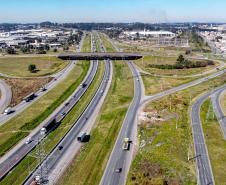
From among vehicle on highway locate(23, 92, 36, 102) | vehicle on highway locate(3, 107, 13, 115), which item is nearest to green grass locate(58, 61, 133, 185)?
vehicle on highway locate(23, 92, 36, 102)

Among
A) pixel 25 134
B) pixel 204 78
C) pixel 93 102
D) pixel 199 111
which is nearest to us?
pixel 25 134

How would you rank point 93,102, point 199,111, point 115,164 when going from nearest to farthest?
point 115,164 → point 199,111 → point 93,102

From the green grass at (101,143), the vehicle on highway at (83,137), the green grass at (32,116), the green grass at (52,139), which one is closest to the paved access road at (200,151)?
the green grass at (101,143)

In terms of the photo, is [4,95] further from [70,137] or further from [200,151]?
[200,151]

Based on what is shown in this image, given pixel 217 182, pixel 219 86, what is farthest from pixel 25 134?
pixel 219 86

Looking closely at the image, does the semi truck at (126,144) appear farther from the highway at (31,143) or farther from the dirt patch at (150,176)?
the highway at (31,143)

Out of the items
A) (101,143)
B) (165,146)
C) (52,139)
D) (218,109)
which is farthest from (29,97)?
(218,109)

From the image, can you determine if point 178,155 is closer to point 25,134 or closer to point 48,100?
point 25,134
